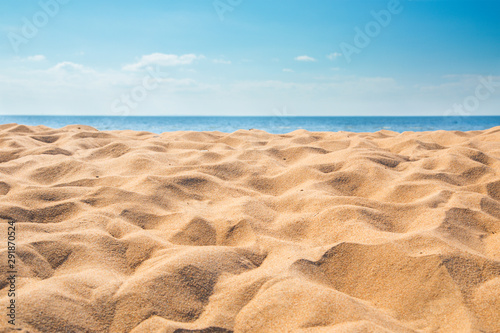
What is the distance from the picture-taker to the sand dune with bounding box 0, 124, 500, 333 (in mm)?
1186

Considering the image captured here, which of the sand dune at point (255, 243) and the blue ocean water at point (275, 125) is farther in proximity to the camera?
the blue ocean water at point (275, 125)

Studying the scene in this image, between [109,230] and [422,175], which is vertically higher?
[422,175]

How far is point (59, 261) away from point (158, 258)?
0.40m

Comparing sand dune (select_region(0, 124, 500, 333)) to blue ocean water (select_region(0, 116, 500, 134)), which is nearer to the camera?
sand dune (select_region(0, 124, 500, 333))

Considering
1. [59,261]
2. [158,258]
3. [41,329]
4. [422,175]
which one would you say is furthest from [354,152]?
[41,329]

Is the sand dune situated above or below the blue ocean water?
Result: above

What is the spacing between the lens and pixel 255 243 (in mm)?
1667

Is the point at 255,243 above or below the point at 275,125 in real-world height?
above

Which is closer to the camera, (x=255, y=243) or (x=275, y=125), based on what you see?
(x=255, y=243)

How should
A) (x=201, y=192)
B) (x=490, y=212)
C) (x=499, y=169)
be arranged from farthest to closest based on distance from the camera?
(x=499, y=169) → (x=201, y=192) → (x=490, y=212)

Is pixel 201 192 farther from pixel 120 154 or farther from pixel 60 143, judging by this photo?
pixel 60 143

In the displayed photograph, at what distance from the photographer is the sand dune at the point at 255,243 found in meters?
1.19

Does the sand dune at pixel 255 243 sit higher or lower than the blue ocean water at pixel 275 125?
higher

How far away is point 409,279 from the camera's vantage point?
138 cm
